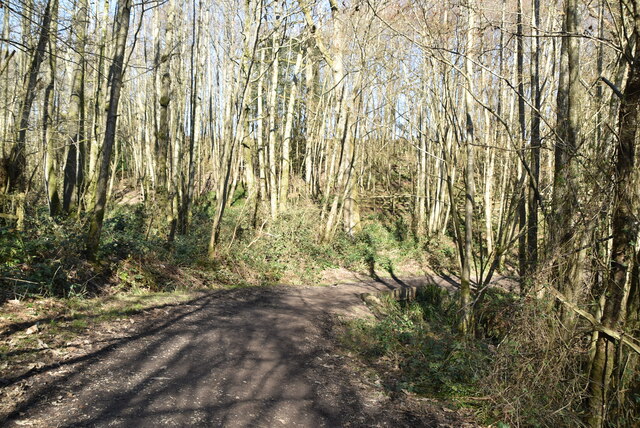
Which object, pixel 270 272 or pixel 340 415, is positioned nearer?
pixel 340 415

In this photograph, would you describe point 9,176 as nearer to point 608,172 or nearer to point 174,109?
point 608,172

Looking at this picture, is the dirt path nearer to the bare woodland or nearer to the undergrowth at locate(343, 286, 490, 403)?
the undergrowth at locate(343, 286, 490, 403)

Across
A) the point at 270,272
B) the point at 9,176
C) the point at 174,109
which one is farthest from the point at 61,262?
the point at 174,109

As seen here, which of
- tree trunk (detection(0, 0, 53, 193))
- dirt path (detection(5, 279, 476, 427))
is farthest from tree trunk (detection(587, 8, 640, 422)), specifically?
tree trunk (detection(0, 0, 53, 193))

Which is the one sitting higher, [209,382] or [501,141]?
[501,141]

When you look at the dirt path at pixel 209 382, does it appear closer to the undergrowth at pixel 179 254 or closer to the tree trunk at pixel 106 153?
the undergrowth at pixel 179 254

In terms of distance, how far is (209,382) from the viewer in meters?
5.25

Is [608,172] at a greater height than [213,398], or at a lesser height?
greater

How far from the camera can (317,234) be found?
17516 mm

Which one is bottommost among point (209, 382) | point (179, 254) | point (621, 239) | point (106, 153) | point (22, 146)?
point (209, 382)

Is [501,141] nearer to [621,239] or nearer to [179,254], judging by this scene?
[179,254]

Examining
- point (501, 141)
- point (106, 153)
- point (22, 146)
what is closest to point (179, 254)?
point (106, 153)

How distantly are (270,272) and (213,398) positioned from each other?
8.67m

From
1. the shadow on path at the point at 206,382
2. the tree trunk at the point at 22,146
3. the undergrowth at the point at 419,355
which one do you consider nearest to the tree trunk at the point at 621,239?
the undergrowth at the point at 419,355
